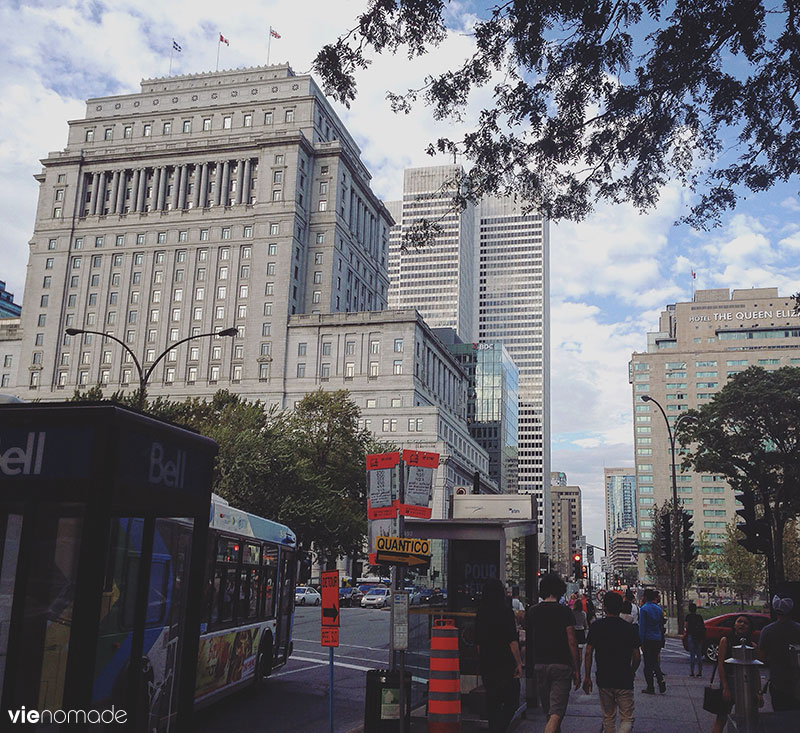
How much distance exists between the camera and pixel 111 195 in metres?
121

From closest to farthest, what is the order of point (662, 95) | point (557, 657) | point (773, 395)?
point (557, 657), point (662, 95), point (773, 395)

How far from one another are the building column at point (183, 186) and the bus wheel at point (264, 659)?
110408 mm

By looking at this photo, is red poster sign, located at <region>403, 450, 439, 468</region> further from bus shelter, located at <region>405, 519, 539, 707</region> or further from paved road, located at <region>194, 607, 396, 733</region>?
paved road, located at <region>194, 607, 396, 733</region>

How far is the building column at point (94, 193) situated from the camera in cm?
12019

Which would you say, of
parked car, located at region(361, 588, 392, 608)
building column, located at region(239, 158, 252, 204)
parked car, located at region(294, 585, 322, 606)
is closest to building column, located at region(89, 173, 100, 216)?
building column, located at region(239, 158, 252, 204)

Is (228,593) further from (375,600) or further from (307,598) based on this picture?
(375,600)

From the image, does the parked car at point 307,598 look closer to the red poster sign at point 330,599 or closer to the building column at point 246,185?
the red poster sign at point 330,599

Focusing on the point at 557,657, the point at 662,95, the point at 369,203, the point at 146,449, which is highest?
the point at 369,203

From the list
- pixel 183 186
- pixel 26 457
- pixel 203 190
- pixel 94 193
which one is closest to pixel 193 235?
pixel 203 190

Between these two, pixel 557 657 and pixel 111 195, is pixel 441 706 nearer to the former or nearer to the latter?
pixel 557 657

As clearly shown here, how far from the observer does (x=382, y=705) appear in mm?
10414

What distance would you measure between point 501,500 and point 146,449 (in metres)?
12.8

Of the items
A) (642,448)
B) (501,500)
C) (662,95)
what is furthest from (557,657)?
(642,448)

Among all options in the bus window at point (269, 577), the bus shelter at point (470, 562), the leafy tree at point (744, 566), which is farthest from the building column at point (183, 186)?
the bus shelter at point (470, 562)
